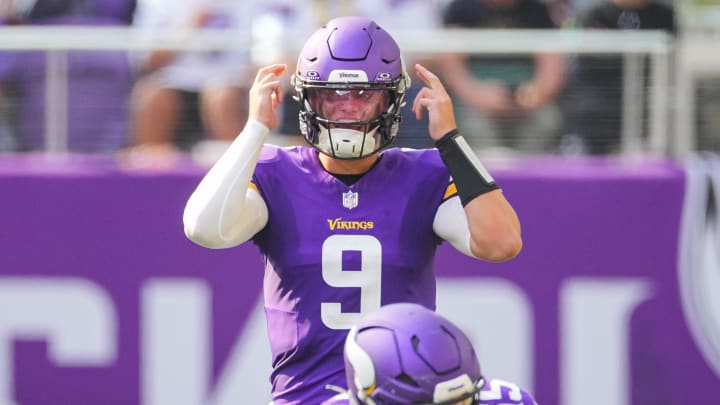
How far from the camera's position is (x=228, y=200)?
383 centimetres

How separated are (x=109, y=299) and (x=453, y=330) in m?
3.66

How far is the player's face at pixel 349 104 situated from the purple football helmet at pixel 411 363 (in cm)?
98

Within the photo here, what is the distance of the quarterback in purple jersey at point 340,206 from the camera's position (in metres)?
3.88

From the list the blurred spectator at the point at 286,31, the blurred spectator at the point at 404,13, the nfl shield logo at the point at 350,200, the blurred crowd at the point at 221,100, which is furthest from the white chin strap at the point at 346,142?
the blurred spectator at the point at 404,13

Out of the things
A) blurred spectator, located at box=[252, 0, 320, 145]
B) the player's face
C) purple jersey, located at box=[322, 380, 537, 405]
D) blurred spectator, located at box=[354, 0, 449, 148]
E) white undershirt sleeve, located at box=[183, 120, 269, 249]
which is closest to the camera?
purple jersey, located at box=[322, 380, 537, 405]

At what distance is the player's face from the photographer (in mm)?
3949

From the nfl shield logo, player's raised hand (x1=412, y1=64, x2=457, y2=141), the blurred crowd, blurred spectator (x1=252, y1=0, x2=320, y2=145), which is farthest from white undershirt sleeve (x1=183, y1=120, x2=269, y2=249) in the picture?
the blurred crowd

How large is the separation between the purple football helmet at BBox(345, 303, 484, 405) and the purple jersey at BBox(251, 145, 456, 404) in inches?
32.2

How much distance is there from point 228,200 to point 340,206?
1.13 ft

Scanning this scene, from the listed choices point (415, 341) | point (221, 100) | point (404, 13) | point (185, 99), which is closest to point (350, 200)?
point (415, 341)

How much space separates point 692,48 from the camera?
6.93 metres

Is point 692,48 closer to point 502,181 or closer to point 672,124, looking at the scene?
point 672,124

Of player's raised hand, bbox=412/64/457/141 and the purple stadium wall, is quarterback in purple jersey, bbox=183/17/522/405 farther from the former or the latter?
the purple stadium wall

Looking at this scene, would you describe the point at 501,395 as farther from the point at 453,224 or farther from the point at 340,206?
the point at 340,206
